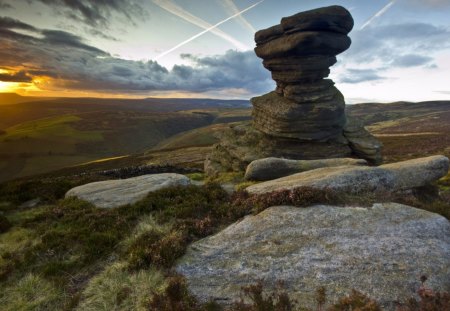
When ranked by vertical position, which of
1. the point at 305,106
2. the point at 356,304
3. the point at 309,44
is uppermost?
the point at 309,44

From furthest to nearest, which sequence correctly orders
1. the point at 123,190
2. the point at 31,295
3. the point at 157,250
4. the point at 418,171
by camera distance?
the point at 123,190 < the point at 418,171 < the point at 157,250 < the point at 31,295

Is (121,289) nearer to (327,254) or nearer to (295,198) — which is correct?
(327,254)

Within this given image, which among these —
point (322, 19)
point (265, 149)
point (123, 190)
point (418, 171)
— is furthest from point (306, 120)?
point (123, 190)

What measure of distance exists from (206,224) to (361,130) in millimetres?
28736

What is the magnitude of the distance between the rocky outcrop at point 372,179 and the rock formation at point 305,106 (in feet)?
45.2

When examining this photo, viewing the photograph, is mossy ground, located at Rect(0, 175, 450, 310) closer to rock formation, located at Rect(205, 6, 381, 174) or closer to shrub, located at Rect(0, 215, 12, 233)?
shrub, located at Rect(0, 215, 12, 233)

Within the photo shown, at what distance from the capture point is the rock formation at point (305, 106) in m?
33.3

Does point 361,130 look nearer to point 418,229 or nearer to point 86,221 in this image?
point 418,229

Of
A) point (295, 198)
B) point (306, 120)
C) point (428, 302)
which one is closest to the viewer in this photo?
point (428, 302)

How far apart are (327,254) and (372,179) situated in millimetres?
7174

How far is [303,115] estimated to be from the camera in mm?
33875

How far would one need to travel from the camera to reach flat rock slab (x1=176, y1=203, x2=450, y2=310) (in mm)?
9492

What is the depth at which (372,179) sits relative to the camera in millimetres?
16344

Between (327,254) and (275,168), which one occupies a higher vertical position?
(327,254)
